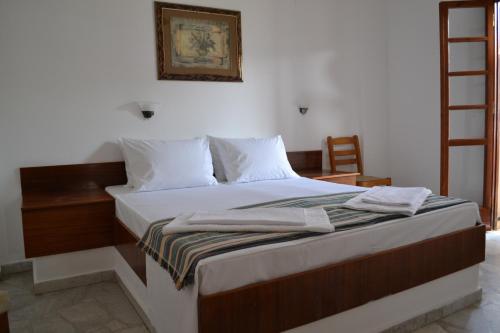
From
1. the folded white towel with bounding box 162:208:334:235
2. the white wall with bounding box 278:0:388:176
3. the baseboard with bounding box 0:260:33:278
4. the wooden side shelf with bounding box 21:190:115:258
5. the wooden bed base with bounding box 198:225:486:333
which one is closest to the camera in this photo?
the wooden bed base with bounding box 198:225:486:333

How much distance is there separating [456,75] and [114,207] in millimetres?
3112

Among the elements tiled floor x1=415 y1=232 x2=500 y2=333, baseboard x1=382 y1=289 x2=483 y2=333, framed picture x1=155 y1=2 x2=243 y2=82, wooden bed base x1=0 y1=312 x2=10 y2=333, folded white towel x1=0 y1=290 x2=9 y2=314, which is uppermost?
framed picture x1=155 y1=2 x2=243 y2=82

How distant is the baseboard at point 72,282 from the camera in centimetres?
247

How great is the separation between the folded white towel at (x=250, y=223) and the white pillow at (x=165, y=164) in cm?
113

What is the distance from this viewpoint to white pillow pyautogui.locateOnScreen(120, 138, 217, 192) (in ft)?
9.25

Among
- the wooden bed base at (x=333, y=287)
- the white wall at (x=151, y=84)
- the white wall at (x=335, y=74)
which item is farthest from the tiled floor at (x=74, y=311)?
the white wall at (x=335, y=74)

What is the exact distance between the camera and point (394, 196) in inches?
82.4

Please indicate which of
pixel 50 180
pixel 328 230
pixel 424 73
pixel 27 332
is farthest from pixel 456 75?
pixel 27 332

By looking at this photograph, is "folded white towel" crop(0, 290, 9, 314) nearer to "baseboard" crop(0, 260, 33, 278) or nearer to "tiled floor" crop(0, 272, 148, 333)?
"tiled floor" crop(0, 272, 148, 333)

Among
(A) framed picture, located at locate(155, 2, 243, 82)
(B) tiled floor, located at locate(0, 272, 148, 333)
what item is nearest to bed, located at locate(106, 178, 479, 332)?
(B) tiled floor, located at locate(0, 272, 148, 333)

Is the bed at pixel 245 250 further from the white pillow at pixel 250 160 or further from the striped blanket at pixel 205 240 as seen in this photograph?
the white pillow at pixel 250 160

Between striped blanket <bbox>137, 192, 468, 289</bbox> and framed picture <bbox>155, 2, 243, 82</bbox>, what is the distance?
1.87m

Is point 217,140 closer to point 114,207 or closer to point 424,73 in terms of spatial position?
point 114,207

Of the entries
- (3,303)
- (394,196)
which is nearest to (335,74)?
(394,196)
